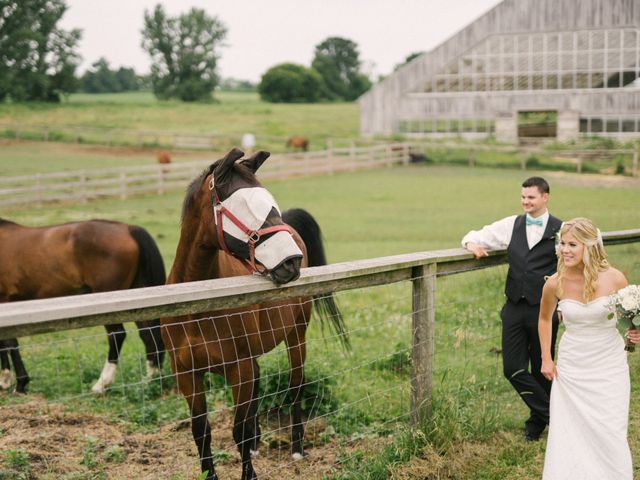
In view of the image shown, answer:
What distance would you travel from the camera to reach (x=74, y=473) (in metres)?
3.76

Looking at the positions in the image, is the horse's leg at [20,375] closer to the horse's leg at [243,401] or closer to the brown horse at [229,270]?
the brown horse at [229,270]

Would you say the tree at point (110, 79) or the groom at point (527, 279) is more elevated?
the tree at point (110, 79)

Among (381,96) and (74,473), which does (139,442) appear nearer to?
(74,473)

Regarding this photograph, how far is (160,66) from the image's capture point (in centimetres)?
7344

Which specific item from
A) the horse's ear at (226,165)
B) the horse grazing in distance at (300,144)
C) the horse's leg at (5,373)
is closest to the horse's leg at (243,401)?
the horse's ear at (226,165)

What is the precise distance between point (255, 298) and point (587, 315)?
178 centimetres

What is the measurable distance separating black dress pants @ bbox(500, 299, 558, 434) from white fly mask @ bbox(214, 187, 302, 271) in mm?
1961

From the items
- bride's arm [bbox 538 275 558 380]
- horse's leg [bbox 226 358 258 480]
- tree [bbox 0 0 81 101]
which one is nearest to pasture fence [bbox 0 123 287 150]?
tree [bbox 0 0 81 101]

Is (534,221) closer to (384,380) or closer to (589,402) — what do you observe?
(589,402)

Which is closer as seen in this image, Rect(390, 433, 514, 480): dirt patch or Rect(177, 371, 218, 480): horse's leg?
Rect(390, 433, 514, 480): dirt patch

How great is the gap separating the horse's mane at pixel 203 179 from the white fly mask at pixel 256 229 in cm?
12

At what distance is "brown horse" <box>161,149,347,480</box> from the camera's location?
3324mm

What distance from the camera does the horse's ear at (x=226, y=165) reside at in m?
3.41

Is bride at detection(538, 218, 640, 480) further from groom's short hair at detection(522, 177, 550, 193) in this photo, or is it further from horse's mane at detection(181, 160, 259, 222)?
horse's mane at detection(181, 160, 259, 222)
